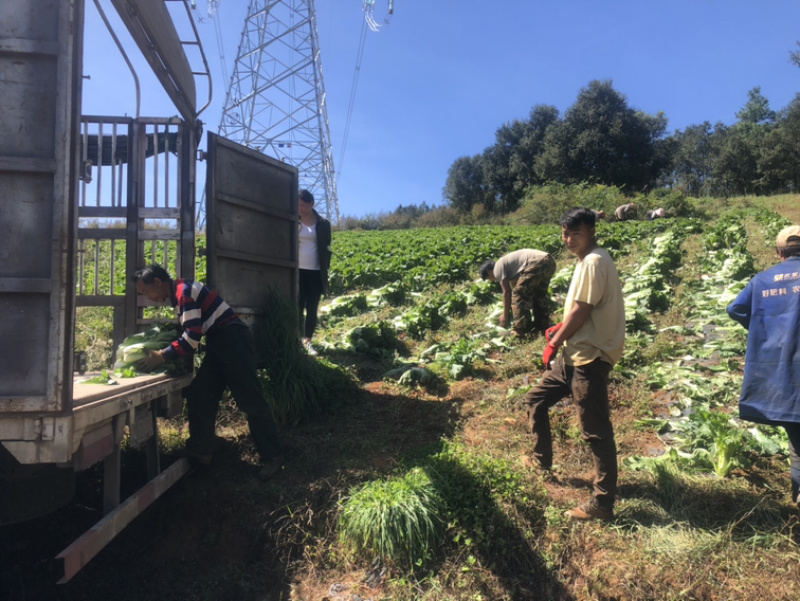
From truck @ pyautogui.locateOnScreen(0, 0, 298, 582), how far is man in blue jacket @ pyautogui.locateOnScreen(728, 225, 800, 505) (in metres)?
4.03

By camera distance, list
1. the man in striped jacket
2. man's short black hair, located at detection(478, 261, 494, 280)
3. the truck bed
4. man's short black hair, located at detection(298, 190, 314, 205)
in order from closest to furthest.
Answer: the truck bed, the man in striped jacket, man's short black hair, located at detection(298, 190, 314, 205), man's short black hair, located at detection(478, 261, 494, 280)

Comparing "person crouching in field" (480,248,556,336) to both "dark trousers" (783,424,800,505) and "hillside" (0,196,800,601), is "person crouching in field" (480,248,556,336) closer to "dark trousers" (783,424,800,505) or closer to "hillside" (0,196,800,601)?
"hillside" (0,196,800,601)

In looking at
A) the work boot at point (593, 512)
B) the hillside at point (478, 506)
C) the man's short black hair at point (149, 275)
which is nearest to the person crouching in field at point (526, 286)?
the hillside at point (478, 506)

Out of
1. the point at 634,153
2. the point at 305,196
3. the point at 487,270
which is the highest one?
the point at 634,153

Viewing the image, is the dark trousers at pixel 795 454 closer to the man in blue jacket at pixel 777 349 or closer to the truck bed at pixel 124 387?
the man in blue jacket at pixel 777 349

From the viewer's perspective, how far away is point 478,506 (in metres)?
3.78

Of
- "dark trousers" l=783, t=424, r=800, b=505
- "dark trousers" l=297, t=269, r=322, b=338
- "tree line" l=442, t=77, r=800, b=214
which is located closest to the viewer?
"dark trousers" l=783, t=424, r=800, b=505

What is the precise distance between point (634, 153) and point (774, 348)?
3979 cm

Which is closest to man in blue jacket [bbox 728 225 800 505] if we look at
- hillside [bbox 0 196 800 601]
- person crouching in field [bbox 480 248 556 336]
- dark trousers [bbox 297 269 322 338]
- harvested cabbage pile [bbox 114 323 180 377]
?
hillside [bbox 0 196 800 601]

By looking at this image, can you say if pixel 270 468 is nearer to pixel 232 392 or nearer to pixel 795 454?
pixel 232 392

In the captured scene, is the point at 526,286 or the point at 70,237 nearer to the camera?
the point at 70,237

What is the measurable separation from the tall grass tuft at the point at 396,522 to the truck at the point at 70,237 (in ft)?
4.66

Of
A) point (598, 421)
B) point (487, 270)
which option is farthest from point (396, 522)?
point (487, 270)

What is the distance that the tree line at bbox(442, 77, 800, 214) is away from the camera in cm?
3781
